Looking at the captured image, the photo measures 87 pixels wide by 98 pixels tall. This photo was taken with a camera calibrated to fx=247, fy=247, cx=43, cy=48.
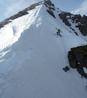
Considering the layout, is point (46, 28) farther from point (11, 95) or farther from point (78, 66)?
point (11, 95)

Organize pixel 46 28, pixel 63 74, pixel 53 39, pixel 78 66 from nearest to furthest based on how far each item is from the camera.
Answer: pixel 63 74 < pixel 78 66 < pixel 53 39 < pixel 46 28

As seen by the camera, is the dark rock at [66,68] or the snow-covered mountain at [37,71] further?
the dark rock at [66,68]

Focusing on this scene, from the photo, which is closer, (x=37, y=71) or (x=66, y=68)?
(x=37, y=71)

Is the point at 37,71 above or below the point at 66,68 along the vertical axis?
above

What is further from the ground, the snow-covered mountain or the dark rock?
the snow-covered mountain

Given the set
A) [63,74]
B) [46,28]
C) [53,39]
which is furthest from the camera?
[46,28]

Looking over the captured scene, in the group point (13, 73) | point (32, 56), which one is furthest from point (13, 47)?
point (13, 73)

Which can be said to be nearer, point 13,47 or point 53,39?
point 13,47

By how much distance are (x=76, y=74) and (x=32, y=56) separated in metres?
6.65

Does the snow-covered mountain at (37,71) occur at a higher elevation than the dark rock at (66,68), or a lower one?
higher

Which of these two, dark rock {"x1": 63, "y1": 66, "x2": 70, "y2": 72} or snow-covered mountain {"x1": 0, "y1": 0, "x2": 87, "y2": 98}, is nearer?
snow-covered mountain {"x1": 0, "y1": 0, "x2": 87, "y2": 98}

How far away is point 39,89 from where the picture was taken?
2834 centimetres

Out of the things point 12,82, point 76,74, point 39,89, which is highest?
point 12,82

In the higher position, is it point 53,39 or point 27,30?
point 27,30
